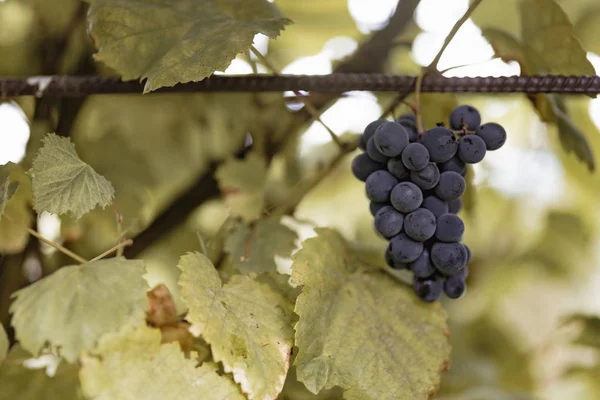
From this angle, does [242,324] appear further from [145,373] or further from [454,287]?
[454,287]

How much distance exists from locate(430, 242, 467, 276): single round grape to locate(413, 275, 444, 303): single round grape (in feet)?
0.10

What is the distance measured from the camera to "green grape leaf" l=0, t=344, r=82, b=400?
490mm

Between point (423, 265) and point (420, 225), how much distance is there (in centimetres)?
5

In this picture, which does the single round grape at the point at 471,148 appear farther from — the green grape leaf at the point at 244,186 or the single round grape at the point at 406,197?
the green grape leaf at the point at 244,186

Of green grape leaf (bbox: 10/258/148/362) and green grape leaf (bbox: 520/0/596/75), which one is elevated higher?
green grape leaf (bbox: 520/0/596/75)

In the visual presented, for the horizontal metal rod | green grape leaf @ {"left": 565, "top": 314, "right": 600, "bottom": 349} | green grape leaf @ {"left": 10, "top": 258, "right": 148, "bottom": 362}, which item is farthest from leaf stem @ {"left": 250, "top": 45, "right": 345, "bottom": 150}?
green grape leaf @ {"left": 565, "top": 314, "right": 600, "bottom": 349}

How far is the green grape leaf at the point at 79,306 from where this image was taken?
1.20 feet

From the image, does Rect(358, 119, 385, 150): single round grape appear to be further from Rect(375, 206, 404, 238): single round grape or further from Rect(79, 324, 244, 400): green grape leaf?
Rect(79, 324, 244, 400): green grape leaf

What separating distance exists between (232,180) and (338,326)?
11.8 inches

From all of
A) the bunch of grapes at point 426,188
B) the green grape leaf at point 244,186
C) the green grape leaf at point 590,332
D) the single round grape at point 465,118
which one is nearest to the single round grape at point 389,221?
the bunch of grapes at point 426,188

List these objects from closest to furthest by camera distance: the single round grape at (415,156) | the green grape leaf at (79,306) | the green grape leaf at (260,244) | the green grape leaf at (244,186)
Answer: the green grape leaf at (79,306), the single round grape at (415,156), the green grape leaf at (260,244), the green grape leaf at (244,186)

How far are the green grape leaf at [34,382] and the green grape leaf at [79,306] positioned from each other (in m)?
0.13

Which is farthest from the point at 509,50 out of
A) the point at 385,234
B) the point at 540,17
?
the point at 385,234

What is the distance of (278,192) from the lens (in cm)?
85
